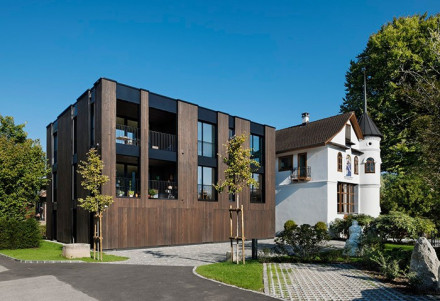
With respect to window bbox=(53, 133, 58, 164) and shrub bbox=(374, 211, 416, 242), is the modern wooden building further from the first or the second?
shrub bbox=(374, 211, 416, 242)

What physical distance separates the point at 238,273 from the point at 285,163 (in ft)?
69.8

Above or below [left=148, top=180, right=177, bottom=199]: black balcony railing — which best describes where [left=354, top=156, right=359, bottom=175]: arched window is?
above

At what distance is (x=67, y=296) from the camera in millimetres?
8664

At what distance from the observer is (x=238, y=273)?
11.2 m

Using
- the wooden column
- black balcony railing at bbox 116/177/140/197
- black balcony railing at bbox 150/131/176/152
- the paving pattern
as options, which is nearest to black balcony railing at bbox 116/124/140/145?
the wooden column

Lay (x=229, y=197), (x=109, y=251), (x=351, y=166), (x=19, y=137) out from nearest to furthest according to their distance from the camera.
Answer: (x=109, y=251), (x=229, y=197), (x=19, y=137), (x=351, y=166)

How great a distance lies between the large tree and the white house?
251 cm

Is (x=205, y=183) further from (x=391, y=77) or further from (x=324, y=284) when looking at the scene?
(x=391, y=77)

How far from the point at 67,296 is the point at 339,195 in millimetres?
24988

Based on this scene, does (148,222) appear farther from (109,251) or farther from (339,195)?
(339,195)

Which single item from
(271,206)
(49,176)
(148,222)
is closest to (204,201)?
(148,222)

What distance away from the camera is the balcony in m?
29.0

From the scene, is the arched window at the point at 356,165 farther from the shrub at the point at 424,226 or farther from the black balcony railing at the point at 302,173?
the shrub at the point at 424,226

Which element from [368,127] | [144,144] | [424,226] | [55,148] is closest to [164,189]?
[144,144]
